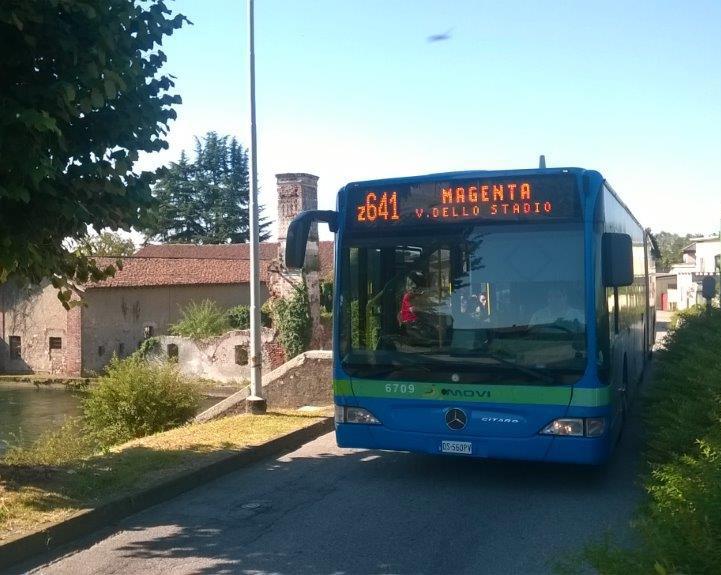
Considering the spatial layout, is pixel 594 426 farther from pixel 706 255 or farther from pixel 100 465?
pixel 706 255

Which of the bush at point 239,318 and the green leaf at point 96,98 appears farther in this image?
the bush at point 239,318

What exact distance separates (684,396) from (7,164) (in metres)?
5.95

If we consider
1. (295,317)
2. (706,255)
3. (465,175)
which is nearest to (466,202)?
(465,175)

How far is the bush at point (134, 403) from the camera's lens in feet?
41.3

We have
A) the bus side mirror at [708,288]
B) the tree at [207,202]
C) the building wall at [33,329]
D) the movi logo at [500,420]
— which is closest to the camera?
the movi logo at [500,420]

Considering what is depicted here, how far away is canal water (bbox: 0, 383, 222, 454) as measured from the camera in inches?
895

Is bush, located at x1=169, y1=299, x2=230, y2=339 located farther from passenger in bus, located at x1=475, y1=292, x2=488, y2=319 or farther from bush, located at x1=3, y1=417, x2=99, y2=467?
passenger in bus, located at x1=475, y1=292, x2=488, y2=319

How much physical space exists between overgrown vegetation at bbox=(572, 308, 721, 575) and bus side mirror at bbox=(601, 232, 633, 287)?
1.08 m

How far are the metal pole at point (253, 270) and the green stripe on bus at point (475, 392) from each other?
423 centimetres

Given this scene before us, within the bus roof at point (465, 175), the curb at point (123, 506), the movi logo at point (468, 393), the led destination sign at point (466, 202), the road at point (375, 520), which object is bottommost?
the road at point (375, 520)

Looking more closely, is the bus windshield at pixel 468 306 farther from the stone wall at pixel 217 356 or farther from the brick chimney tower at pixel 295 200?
the stone wall at pixel 217 356

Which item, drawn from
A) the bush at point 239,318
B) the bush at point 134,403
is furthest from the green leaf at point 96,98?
the bush at point 239,318

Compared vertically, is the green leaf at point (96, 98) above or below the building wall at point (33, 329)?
above

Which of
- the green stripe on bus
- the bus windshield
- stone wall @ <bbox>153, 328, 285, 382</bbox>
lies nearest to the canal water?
stone wall @ <bbox>153, 328, 285, 382</bbox>
